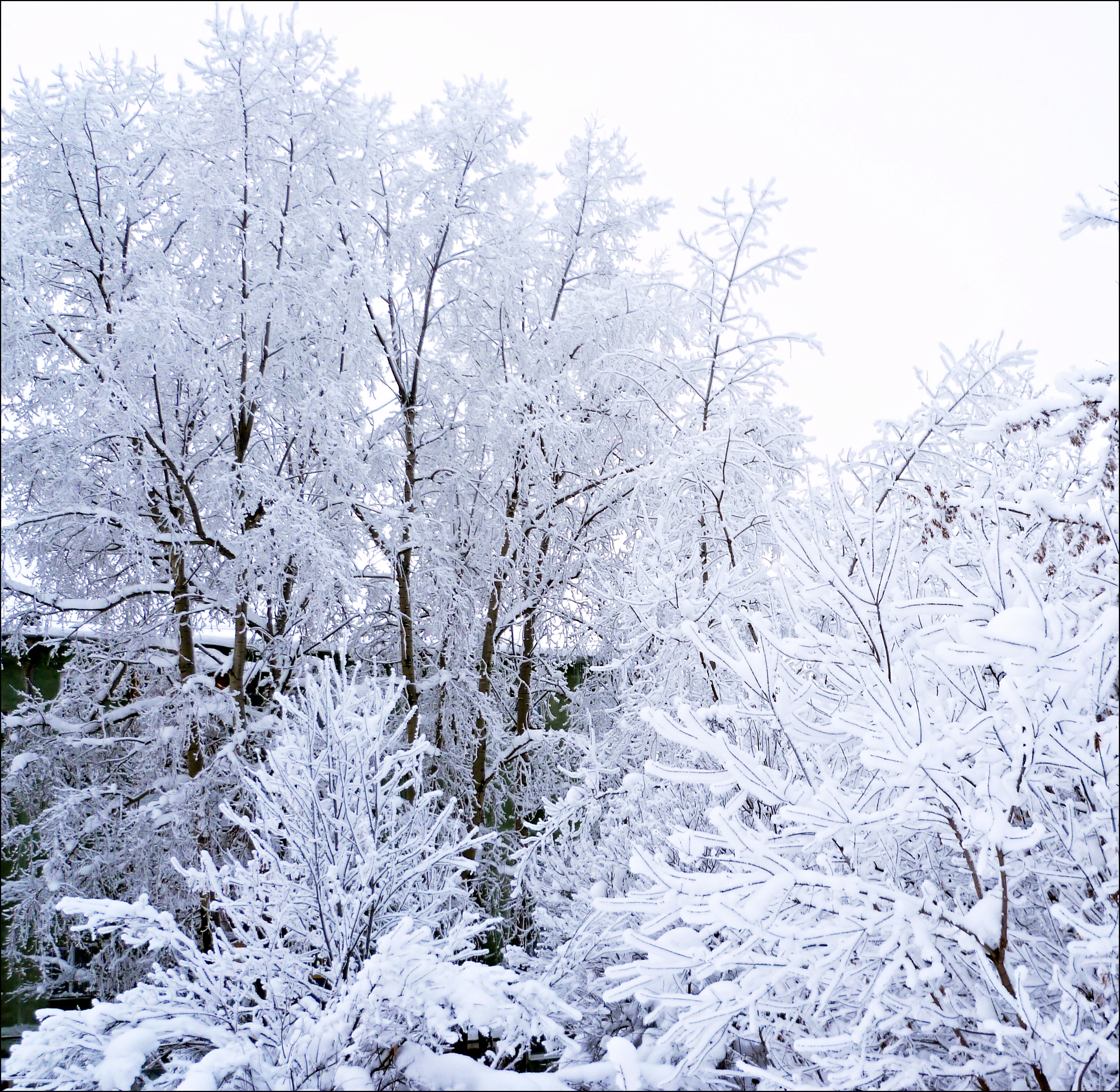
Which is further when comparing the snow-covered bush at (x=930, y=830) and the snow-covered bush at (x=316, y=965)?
the snow-covered bush at (x=316, y=965)

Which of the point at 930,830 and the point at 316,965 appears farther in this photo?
the point at 316,965

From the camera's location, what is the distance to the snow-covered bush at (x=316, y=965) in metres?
3.16

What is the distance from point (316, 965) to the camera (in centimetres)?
438

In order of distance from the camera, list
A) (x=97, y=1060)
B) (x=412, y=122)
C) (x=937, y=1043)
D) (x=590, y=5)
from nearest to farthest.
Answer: (x=937, y=1043) < (x=97, y=1060) < (x=590, y=5) < (x=412, y=122)

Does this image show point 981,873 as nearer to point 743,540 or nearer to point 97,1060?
point 97,1060

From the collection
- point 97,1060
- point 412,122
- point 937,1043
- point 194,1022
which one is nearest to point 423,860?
point 194,1022

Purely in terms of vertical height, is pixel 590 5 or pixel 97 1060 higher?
pixel 590 5

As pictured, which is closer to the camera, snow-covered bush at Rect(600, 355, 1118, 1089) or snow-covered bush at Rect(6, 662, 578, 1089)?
snow-covered bush at Rect(600, 355, 1118, 1089)

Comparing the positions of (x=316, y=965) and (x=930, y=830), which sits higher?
(x=930, y=830)

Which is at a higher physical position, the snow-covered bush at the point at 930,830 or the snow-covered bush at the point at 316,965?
the snow-covered bush at the point at 930,830

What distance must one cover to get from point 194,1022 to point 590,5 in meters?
6.91

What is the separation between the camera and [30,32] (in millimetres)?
6535

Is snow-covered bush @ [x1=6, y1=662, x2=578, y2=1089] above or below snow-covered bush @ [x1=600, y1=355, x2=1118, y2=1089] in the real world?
below

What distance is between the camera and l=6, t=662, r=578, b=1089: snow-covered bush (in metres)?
3.16
